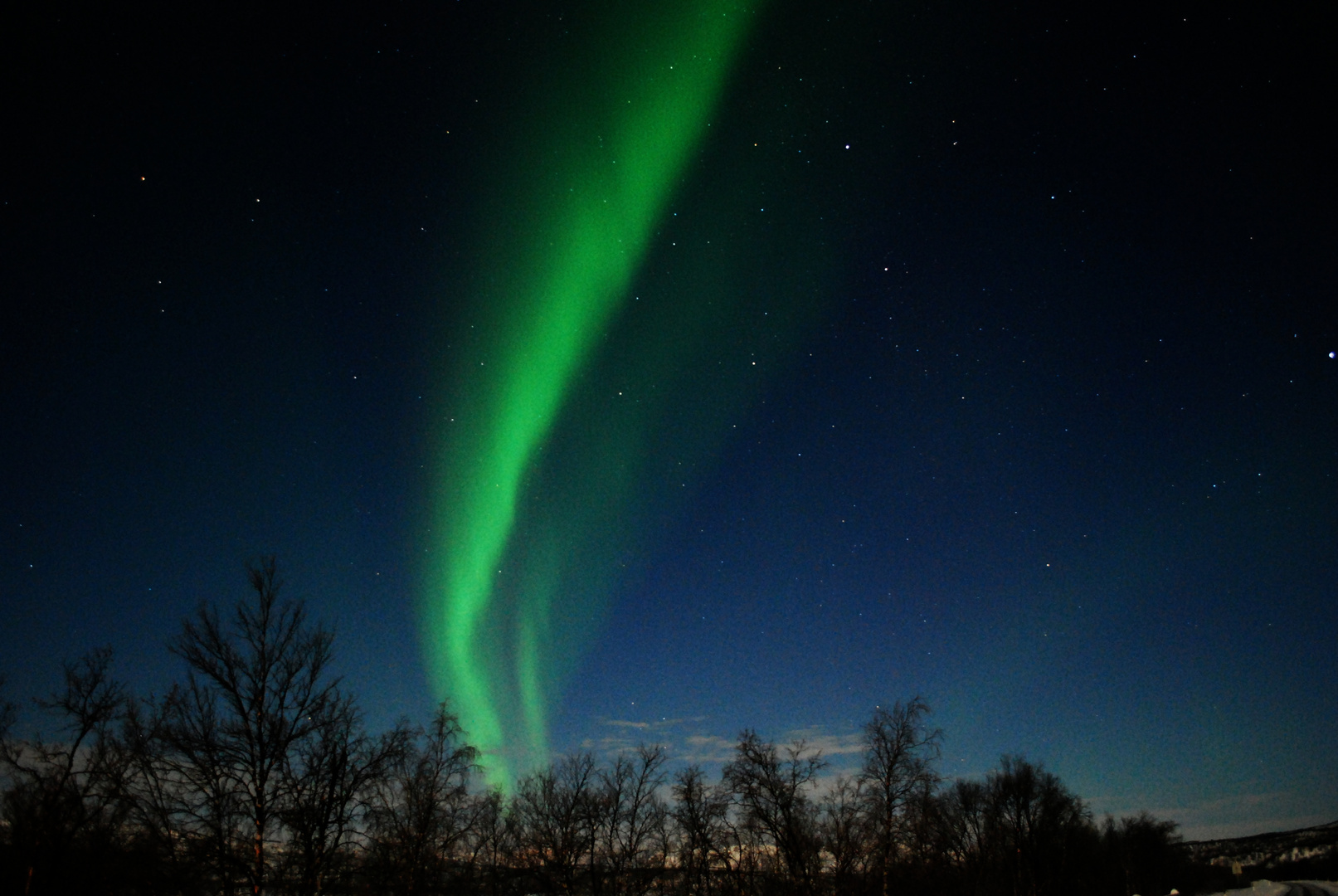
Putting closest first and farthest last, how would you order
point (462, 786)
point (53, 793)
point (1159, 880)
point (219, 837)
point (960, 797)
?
point (219, 837) → point (53, 793) → point (462, 786) → point (960, 797) → point (1159, 880)

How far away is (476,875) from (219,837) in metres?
36.5

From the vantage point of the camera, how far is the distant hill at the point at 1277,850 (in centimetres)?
11388

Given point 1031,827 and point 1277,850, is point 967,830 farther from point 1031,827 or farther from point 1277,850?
point 1277,850

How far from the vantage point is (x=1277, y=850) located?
475 ft

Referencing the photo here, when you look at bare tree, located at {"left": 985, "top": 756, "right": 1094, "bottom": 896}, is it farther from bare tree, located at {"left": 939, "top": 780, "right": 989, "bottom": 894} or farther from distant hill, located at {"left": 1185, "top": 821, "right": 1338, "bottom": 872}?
distant hill, located at {"left": 1185, "top": 821, "right": 1338, "bottom": 872}

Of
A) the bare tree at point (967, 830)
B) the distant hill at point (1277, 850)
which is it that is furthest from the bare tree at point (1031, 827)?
the distant hill at point (1277, 850)

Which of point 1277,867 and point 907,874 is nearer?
point 907,874

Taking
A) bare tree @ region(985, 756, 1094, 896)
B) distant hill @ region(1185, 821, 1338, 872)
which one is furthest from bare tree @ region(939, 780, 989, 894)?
distant hill @ region(1185, 821, 1338, 872)

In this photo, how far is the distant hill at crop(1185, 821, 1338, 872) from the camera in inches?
4483

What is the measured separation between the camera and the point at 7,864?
27.4 meters

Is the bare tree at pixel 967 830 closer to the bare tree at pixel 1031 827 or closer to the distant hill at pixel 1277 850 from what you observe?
the bare tree at pixel 1031 827

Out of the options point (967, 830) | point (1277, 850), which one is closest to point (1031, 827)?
point (967, 830)

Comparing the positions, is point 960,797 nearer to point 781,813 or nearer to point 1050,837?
point 1050,837

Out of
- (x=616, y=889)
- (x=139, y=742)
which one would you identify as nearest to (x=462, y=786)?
(x=616, y=889)
